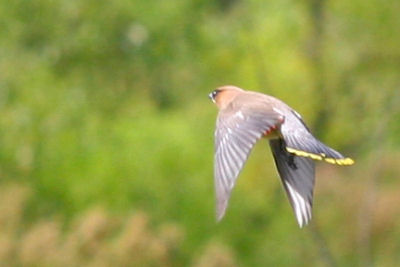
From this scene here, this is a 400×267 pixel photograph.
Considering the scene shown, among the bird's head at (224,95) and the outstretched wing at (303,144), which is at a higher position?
the bird's head at (224,95)

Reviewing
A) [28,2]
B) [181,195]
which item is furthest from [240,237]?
[28,2]

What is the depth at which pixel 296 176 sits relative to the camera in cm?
739

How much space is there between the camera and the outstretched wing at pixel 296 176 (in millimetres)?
7320

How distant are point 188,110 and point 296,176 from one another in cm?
991

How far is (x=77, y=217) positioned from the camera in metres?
15.2

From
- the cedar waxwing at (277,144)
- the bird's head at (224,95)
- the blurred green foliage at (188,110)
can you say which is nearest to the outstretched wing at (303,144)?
the cedar waxwing at (277,144)

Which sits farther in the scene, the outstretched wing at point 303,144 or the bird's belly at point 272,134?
the bird's belly at point 272,134

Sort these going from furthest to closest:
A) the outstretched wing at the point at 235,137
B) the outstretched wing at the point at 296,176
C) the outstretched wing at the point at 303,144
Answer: the outstretched wing at the point at 296,176 → the outstretched wing at the point at 303,144 → the outstretched wing at the point at 235,137

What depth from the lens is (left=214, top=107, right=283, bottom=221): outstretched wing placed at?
6789mm

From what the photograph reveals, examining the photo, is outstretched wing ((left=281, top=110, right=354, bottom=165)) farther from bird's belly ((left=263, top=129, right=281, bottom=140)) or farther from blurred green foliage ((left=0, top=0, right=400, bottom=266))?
blurred green foliage ((left=0, top=0, right=400, bottom=266))

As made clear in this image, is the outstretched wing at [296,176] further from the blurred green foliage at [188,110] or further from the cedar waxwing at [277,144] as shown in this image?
the blurred green foliage at [188,110]

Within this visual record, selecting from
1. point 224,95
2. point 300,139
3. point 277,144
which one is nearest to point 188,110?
point 224,95

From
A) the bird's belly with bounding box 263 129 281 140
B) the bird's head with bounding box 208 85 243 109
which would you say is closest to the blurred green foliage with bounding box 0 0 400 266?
the bird's head with bounding box 208 85 243 109

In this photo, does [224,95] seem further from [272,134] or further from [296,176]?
[296,176]
